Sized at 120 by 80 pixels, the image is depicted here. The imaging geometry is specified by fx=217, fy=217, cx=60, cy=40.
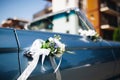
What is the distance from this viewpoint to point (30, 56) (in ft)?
5.61

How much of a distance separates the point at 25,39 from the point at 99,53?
3.78ft

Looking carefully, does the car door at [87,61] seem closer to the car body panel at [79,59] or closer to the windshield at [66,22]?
the car body panel at [79,59]

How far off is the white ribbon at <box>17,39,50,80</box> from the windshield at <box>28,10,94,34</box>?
1.27 m

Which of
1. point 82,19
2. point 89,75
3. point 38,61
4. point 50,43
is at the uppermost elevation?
point 82,19

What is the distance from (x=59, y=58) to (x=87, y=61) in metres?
0.48

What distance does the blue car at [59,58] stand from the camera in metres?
1.57

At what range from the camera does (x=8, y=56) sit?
5.06 feet

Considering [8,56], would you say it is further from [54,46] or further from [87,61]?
[87,61]

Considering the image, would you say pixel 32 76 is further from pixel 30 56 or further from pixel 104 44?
pixel 104 44

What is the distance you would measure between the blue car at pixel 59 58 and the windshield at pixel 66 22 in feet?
0.05

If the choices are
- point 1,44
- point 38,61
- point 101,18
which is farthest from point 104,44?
point 101,18

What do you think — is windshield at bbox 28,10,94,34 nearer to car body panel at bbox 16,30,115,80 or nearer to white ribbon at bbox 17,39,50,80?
car body panel at bbox 16,30,115,80

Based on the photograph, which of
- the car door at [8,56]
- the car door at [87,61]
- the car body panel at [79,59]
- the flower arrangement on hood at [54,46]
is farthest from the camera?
the car door at [87,61]

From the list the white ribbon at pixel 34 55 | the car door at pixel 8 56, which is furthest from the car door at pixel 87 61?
the car door at pixel 8 56
